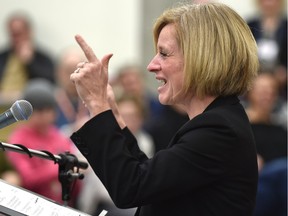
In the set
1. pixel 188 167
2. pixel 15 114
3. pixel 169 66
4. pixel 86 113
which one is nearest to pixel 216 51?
pixel 169 66

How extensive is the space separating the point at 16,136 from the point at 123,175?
3.30 m

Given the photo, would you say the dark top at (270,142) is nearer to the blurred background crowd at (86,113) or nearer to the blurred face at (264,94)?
the blurred background crowd at (86,113)

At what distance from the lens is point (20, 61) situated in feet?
26.4

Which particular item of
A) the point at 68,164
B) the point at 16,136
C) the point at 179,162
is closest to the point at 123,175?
the point at 179,162

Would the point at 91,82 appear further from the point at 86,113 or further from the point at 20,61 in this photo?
the point at 20,61

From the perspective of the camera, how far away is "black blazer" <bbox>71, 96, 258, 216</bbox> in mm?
2711

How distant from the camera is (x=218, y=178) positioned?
9.04 feet

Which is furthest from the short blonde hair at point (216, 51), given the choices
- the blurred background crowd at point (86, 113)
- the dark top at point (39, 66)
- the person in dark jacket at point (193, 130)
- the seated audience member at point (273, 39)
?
the dark top at point (39, 66)

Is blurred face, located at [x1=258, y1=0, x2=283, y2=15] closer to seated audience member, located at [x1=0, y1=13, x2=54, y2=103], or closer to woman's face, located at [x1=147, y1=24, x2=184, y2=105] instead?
seated audience member, located at [x1=0, y1=13, x2=54, y2=103]

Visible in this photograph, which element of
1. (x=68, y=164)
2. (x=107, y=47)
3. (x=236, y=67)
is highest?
(x=236, y=67)

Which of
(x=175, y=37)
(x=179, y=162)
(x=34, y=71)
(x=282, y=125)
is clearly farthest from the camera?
(x=34, y=71)

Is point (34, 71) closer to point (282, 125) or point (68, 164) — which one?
point (282, 125)

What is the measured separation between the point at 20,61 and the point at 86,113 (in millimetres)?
1452

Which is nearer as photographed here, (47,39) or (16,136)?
(16,136)
